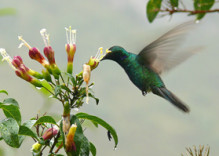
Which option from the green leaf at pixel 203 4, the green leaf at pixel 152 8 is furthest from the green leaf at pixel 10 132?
the green leaf at pixel 203 4

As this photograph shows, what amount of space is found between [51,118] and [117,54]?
30.7 inches

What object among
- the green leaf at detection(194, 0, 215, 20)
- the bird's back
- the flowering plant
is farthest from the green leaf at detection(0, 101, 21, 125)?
the bird's back

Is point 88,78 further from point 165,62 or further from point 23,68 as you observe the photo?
point 165,62

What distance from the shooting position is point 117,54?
1.87m

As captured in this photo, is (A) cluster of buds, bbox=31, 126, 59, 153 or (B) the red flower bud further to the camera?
(B) the red flower bud

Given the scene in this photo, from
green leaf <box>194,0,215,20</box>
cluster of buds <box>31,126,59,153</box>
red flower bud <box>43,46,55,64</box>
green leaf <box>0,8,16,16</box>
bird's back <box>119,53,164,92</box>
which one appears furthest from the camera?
bird's back <box>119,53,164,92</box>

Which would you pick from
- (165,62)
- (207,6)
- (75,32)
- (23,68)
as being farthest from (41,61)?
(165,62)

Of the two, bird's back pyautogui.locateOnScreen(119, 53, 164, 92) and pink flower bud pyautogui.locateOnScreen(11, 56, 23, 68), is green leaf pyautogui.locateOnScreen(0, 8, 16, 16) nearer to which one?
pink flower bud pyautogui.locateOnScreen(11, 56, 23, 68)

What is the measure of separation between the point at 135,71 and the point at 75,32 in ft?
2.28

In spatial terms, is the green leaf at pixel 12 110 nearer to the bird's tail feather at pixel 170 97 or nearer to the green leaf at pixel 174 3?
the green leaf at pixel 174 3

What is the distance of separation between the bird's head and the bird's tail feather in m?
0.29

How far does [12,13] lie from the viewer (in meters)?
1.64

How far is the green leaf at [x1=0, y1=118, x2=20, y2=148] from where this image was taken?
1074mm

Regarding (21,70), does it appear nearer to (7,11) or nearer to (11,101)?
(11,101)
